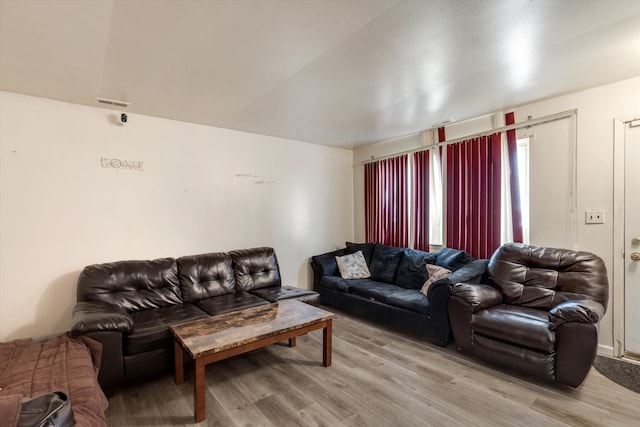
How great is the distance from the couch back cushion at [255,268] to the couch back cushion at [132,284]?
0.68 m

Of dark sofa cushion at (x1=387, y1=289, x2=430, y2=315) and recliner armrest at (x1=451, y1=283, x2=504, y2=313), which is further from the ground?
recliner armrest at (x1=451, y1=283, x2=504, y2=313)

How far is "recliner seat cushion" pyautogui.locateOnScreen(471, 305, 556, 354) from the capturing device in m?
2.22

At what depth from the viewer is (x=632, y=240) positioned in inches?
103

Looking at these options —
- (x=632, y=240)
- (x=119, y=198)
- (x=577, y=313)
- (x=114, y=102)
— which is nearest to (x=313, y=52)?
(x=114, y=102)

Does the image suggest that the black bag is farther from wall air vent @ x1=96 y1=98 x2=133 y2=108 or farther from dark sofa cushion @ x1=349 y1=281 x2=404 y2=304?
dark sofa cushion @ x1=349 y1=281 x2=404 y2=304

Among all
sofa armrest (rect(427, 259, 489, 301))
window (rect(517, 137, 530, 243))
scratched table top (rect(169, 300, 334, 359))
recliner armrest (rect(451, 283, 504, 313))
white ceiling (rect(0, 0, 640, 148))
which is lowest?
scratched table top (rect(169, 300, 334, 359))

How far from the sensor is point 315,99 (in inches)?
115

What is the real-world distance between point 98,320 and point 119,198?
1.43 metres

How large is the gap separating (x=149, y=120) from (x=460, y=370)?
156 inches

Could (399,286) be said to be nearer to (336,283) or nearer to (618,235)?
(336,283)

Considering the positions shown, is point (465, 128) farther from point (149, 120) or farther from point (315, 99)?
point (149, 120)

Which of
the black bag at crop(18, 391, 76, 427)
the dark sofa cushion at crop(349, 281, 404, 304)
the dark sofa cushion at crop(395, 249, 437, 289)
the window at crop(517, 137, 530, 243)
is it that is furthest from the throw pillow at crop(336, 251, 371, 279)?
the black bag at crop(18, 391, 76, 427)

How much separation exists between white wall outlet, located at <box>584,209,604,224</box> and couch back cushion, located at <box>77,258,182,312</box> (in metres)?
4.08

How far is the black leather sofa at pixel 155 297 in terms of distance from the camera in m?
2.20
